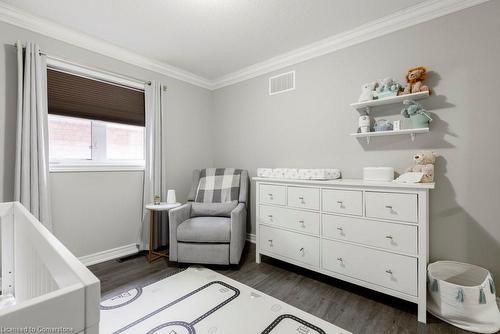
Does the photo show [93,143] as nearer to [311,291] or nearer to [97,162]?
[97,162]

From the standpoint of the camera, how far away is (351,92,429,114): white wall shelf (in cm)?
187

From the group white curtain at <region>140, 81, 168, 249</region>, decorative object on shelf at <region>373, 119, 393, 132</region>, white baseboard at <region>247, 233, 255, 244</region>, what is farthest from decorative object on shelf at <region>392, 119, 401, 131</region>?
white curtain at <region>140, 81, 168, 249</region>

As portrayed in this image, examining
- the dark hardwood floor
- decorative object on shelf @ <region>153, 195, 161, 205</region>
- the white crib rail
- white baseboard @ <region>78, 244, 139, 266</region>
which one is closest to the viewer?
the white crib rail

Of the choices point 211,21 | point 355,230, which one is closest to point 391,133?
point 355,230

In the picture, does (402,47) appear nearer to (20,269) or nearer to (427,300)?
(427,300)

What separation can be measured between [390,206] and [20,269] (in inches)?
89.7

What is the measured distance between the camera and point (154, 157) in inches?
112

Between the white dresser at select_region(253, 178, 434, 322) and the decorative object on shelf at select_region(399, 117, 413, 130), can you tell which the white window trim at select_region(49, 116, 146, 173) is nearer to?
the white dresser at select_region(253, 178, 434, 322)

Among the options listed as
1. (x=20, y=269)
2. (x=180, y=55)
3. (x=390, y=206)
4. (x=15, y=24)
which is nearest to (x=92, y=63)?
(x=15, y=24)

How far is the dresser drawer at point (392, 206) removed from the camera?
64.4 inches

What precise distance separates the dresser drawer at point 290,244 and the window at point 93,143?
1770 mm

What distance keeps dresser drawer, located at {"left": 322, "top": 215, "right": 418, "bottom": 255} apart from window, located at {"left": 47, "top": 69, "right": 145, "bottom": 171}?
2.30 meters

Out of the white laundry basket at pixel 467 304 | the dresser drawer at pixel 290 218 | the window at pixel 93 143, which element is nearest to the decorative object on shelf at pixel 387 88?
the dresser drawer at pixel 290 218

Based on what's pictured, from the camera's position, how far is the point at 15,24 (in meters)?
2.00
